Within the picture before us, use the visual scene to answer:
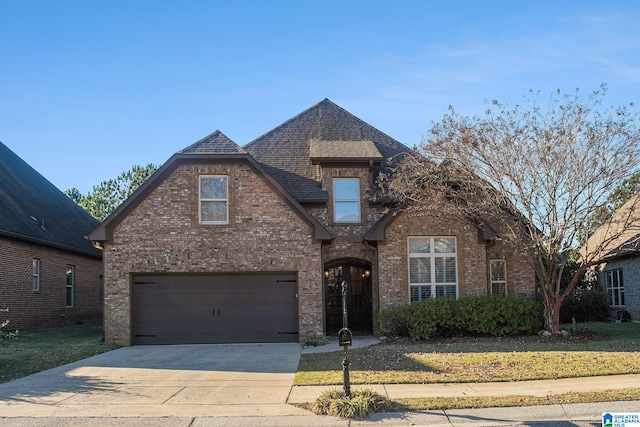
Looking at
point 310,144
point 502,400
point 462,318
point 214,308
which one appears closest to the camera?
point 502,400

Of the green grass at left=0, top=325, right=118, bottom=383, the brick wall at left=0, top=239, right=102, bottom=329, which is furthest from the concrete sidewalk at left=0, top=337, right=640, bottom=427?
the brick wall at left=0, top=239, right=102, bottom=329

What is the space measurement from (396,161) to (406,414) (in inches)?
541

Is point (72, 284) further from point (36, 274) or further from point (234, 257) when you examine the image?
point (234, 257)

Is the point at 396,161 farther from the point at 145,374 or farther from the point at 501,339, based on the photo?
the point at 145,374

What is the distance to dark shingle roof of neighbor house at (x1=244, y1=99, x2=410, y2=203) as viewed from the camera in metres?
20.1

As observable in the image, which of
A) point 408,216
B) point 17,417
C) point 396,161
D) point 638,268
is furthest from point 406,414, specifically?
point 638,268

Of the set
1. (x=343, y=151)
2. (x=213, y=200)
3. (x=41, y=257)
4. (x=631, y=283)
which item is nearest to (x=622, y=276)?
(x=631, y=283)

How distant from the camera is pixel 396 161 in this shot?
2134 cm

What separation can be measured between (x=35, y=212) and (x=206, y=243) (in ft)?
34.9

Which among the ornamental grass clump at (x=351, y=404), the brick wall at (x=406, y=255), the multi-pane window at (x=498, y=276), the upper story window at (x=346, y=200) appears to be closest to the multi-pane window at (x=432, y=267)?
the brick wall at (x=406, y=255)

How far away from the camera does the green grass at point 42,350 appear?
13.0 metres

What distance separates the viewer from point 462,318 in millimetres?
16859

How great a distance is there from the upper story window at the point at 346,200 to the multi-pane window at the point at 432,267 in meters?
2.25

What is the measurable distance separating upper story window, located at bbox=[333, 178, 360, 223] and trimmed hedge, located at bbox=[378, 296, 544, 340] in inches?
152
